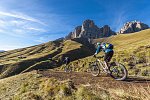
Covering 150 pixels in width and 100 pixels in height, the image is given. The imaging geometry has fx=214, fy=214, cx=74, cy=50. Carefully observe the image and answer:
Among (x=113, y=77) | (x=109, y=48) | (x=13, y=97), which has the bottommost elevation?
(x=13, y=97)

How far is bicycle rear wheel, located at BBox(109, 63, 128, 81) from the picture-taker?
→ 15.1m

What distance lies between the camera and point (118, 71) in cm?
1563

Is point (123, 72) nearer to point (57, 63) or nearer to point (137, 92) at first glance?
point (137, 92)

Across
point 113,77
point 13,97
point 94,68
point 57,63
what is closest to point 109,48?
point 113,77

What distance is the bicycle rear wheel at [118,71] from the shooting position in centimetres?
1508

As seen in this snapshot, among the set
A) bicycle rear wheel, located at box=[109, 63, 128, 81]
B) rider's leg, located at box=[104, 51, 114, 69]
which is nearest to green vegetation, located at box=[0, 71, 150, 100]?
bicycle rear wheel, located at box=[109, 63, 128, 81]

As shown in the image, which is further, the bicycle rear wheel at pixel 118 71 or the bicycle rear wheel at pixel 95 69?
the bicycle rear wheel at pixel 95 69

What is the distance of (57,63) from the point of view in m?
176

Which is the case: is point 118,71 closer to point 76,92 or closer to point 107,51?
point 107,51

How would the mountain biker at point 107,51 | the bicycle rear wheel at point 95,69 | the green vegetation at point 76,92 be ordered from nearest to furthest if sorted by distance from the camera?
the green vegetation at point 76,92 < the mountain biker at point 107,51 < the bicycle rear wheel at point 95,69

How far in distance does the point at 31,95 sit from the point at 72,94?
10.5 ft

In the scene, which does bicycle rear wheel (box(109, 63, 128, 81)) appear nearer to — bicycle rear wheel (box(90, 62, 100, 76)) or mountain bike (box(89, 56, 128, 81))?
mountain bike (box(89, 56, 128, 81))

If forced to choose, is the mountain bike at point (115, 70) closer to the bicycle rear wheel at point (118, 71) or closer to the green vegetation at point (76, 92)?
the bicycle rear wheel at point (118, 71)

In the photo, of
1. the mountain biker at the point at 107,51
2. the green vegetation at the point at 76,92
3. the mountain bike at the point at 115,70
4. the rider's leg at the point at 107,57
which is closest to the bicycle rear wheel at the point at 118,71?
the mountain bike at the point at 115,70
